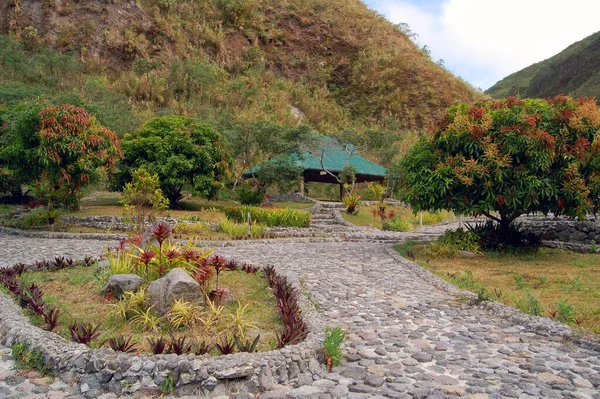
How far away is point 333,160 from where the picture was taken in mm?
30984

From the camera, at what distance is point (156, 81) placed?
39.4 m

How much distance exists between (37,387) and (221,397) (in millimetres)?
1781

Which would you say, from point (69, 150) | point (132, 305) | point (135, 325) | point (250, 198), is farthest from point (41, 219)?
point (135, 325)

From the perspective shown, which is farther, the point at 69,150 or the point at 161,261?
the point at 69,150

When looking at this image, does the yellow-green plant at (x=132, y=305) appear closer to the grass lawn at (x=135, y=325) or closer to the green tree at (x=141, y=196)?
the grass lawn at (x=135, y=325)

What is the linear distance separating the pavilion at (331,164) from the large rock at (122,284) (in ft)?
70.4

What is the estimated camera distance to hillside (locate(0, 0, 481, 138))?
122 feet

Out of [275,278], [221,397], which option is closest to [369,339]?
[221,397]

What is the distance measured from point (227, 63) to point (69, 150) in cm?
→ 3701

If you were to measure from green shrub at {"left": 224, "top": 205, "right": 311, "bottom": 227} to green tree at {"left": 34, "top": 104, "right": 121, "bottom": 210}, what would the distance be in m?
4.99

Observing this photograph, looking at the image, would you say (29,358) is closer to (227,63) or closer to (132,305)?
(132,305)

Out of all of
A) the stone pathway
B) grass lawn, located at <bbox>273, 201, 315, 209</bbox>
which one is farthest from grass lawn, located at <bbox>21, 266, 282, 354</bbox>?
grass lawn, located at <bbox>273, 201, 315, 209</bbox>

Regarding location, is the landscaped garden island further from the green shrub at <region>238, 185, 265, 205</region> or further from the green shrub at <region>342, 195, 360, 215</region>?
the green shrub at <region>238, 185, 265, 205</region>

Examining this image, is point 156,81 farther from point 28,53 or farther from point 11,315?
point 11,315
